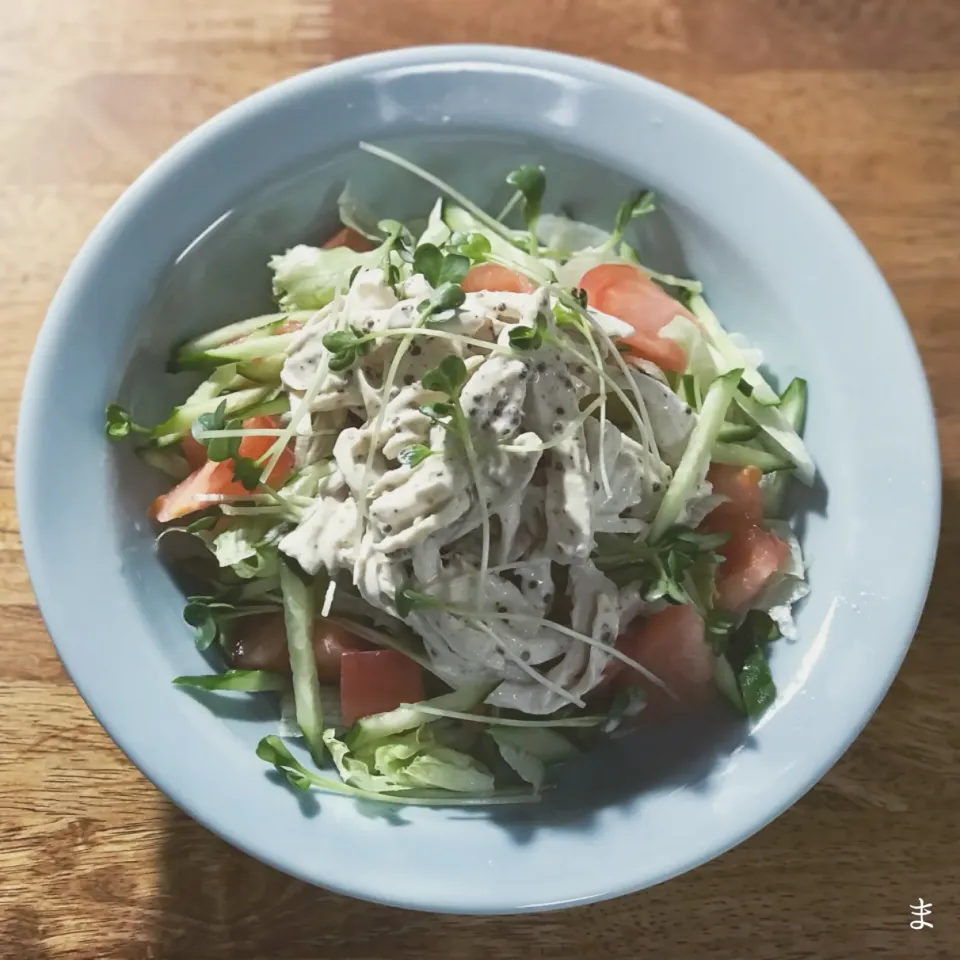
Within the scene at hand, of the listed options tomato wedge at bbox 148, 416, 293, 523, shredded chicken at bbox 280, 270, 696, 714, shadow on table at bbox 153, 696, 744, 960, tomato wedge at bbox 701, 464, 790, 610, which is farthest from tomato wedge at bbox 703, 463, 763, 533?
tomato wedge at bbox 148, 416, 293, 523

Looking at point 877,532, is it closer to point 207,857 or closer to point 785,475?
point 785,475

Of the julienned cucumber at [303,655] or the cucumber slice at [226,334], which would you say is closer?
the julienned cucumber at [303,655]

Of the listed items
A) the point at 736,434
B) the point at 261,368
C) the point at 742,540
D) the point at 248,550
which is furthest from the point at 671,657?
the point at 261,368

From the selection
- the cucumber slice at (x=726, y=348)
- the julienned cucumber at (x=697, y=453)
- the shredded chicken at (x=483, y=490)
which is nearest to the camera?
the shredded chicken at (x=483, y=490)

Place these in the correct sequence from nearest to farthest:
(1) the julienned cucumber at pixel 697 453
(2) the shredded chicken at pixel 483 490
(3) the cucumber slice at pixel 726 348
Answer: (2) the shredded chicken at pixel 483 490
(1) the julienned cucumber at pixel 697 453
(3) the cucumber slice at pixel 726 348

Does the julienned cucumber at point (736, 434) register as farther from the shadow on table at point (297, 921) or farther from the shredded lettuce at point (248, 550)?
the shredded lettuce at point (248, 550)

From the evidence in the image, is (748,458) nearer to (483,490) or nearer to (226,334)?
(483,490)

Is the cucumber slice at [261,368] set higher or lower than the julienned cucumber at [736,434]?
higher

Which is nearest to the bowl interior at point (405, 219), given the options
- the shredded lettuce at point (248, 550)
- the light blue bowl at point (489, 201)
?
the light blue bowl at point (489, 201)
